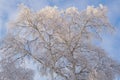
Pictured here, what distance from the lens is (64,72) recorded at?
2994 centimetres

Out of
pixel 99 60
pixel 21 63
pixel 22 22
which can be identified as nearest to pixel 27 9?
pixel 22 22

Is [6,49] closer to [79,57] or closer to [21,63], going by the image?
[21,63]

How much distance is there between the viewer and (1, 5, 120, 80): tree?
2975cm

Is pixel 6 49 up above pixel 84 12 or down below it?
below

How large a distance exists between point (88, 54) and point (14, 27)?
4562mm

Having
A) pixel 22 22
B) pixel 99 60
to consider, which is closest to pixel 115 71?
pixel 99 60

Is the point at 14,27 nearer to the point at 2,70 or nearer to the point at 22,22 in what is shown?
the point at 22,22

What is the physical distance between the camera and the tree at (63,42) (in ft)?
97.6

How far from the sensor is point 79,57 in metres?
29.7

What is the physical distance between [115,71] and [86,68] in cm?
173

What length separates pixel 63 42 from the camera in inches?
1178

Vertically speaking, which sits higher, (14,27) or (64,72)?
(14,27)

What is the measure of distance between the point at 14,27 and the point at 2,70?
2.58 m

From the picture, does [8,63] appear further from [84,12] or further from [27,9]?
[84,12]
